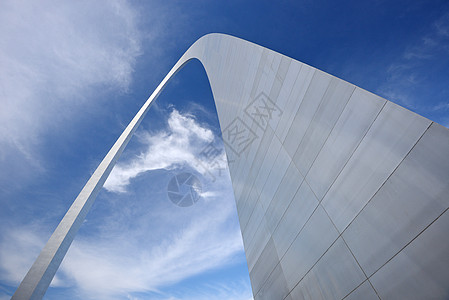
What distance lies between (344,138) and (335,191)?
4.24 ft

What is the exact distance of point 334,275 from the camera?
484cm

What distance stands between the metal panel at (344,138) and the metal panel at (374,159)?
0.15 meters

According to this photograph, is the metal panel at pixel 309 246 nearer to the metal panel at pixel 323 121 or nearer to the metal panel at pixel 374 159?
the metal panel at pixel 374 159

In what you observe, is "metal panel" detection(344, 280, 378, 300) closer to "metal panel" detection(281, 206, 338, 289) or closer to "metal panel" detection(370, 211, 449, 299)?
"metal panel" detection(370, 211, 449, 299)

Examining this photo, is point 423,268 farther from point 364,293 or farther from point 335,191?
point 335,191

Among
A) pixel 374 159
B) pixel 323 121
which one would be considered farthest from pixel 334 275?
pixel 323 121

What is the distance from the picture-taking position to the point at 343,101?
461 centimetres

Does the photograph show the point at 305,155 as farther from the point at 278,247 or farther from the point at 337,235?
the point at 278,247

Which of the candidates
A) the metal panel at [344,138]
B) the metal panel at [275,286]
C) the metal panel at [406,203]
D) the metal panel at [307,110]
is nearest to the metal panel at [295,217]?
the metal panel at [344,138]

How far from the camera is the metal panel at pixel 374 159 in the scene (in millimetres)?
3348

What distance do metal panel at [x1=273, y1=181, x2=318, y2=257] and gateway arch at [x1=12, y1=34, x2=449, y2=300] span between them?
0.03m

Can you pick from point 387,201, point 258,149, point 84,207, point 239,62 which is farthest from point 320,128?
point 84,207

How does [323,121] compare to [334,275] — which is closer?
[334,275]

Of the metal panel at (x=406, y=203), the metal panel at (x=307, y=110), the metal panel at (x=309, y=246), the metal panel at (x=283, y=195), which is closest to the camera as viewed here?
the metal panel at (x=406, y=203)
